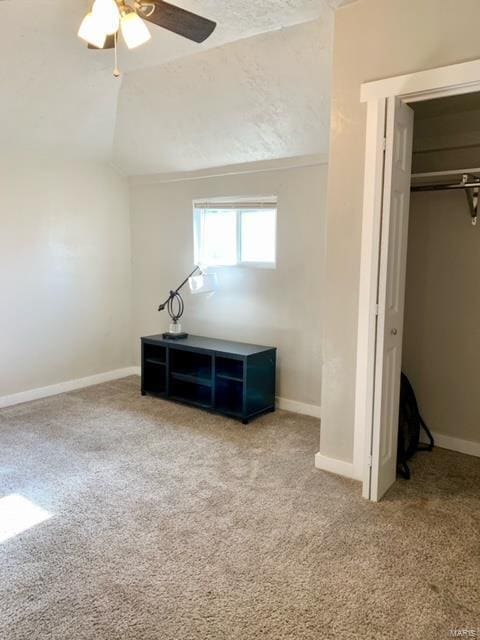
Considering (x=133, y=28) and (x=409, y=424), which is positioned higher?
(x=133, y=28)

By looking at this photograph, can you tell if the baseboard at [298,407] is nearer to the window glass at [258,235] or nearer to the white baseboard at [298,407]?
the white baseboard at [298,407]

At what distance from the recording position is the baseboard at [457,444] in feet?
10.6

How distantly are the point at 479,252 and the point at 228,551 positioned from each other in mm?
2400

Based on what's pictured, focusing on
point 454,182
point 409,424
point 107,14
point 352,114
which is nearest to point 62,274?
point 107,14

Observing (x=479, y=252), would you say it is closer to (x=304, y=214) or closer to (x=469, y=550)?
(x=304, y=214)

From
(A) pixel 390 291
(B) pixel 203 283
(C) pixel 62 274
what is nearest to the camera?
(A) pixel 390 291

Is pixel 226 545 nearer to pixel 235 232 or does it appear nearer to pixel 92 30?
pixel 92 30

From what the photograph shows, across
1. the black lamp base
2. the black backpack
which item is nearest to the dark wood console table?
the black lamp base

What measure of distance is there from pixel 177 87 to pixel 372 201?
1.93m

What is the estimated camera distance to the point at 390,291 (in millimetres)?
2559

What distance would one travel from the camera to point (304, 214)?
388 centimetres

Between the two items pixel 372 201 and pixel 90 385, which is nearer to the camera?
pixel 372 201

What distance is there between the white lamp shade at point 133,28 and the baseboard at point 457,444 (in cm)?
304

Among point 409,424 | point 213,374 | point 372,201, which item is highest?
point 372,201
